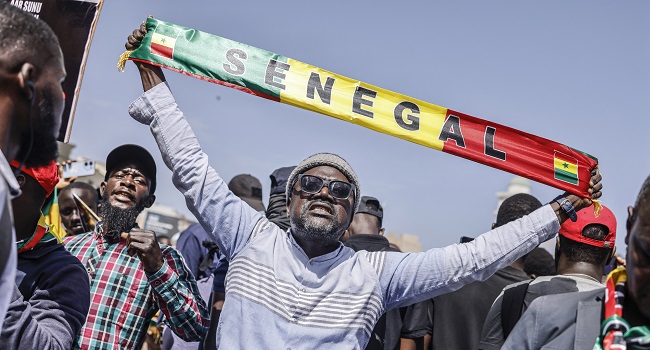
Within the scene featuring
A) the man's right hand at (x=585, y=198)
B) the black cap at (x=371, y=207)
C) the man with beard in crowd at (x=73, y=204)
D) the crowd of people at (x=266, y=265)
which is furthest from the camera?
the man with beard in crowd at (x=73, y=204)

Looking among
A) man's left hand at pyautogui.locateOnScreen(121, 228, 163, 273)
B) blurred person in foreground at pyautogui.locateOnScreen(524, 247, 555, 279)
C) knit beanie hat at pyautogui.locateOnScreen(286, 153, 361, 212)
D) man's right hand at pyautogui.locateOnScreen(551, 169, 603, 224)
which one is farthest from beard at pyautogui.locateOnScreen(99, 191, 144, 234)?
blurred person in foreground at pyautogui.locateOnScreen(524, 247, 555, 279)

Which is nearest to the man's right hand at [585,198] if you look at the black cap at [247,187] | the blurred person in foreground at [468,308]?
the blurred person in foreground at [468,308]

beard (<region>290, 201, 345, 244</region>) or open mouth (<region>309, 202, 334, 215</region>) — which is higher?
open mouth (<region>309, 202, 334, 215</region>)

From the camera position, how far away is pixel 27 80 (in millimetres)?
1973

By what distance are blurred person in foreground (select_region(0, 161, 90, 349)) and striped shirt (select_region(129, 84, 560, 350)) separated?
59cm

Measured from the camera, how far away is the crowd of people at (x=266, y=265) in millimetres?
2127

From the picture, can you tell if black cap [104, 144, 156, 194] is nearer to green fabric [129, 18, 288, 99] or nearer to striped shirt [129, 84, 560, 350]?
green fabric [129, 18, 288, 99]

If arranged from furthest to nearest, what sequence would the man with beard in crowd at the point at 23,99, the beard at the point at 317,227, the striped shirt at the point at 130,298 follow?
the striped shirt at the point at 130,298 < the beard at the point at 317,227 < the man with beard in crowd at the point at 23,99

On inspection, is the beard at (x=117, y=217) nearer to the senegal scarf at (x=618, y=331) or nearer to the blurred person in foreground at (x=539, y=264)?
the senegal scarf at (x=618, y=331)

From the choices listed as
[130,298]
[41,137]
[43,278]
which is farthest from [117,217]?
[41,137]

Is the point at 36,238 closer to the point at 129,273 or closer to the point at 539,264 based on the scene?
the point at 129,273

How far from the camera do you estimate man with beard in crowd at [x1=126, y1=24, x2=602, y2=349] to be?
3092mm

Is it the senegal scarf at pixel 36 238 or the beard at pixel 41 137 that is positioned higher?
the beard at pixel 41 137

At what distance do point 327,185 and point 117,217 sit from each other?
158 cm
